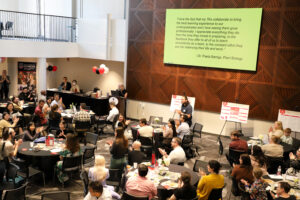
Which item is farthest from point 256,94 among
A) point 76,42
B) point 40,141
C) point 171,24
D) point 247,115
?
point 76,42

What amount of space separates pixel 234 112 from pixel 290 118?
1.76 metres

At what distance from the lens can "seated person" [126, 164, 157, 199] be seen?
205 inches

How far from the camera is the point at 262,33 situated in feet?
34.7

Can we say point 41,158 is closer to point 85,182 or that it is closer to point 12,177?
point 12,177

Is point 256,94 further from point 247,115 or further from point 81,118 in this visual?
point 81,118

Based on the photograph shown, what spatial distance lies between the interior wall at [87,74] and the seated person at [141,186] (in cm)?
1066

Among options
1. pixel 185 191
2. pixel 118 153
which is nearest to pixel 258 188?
pixel 185 191

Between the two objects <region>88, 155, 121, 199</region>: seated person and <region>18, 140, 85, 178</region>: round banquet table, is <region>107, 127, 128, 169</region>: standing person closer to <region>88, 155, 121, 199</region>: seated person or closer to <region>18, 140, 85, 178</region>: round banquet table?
<region>88, 155, 121, 199</region>: seated person

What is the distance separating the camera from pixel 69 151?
6801 mm

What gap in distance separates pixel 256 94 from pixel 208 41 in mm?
2478

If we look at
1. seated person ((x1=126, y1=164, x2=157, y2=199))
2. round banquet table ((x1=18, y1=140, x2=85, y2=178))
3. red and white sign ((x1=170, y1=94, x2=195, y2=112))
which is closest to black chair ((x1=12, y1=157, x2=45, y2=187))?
round banquet table ((x1=18, y1=140, x2=85, y2=178))

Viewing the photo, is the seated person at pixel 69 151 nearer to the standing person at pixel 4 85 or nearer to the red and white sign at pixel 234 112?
the red and white sign at pixel 234 112

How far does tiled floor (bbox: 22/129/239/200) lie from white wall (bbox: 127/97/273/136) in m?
0.38

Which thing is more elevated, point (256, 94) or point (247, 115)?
point (256, 94)
